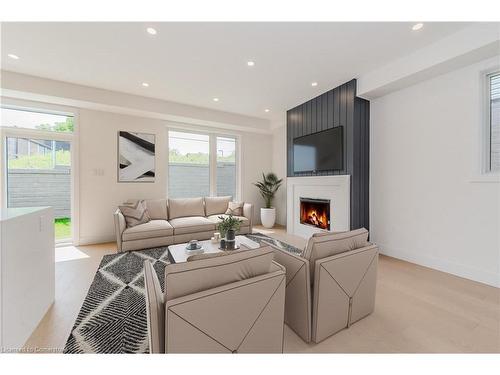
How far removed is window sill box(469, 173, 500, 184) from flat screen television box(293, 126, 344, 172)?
1586 millimetres

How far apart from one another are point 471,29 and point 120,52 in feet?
13.2

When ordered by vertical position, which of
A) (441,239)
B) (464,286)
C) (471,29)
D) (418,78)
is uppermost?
(471,29)

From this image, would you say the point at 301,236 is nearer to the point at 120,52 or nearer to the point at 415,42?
the point at 415,42

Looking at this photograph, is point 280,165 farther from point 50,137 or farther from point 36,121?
point 36,121

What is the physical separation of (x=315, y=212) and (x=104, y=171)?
14.0ft

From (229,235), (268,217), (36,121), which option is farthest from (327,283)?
(36,121)

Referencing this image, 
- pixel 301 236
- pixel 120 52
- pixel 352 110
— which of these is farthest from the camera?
pixel 301 236

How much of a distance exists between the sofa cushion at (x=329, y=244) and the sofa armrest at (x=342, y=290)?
0.19 ft

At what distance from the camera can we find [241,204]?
4.71 meters

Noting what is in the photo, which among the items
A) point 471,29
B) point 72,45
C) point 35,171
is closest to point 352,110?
point 471,29

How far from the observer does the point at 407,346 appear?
1485 millimetres

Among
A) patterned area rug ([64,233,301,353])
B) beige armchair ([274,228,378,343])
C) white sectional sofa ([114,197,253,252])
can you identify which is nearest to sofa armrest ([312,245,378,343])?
beige armchair ([274,228,378,343])

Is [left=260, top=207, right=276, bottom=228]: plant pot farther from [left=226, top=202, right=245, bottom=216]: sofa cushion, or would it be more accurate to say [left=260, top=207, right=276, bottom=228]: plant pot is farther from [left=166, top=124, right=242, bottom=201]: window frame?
[left=226, top=202, right=245, bottom=216]: sofa cushion

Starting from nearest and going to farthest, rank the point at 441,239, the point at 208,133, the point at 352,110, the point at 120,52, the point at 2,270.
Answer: the point at 2,270 → the point at 120,52 → the point at 441,239 → the point at 352,110 → the point at 208,133
